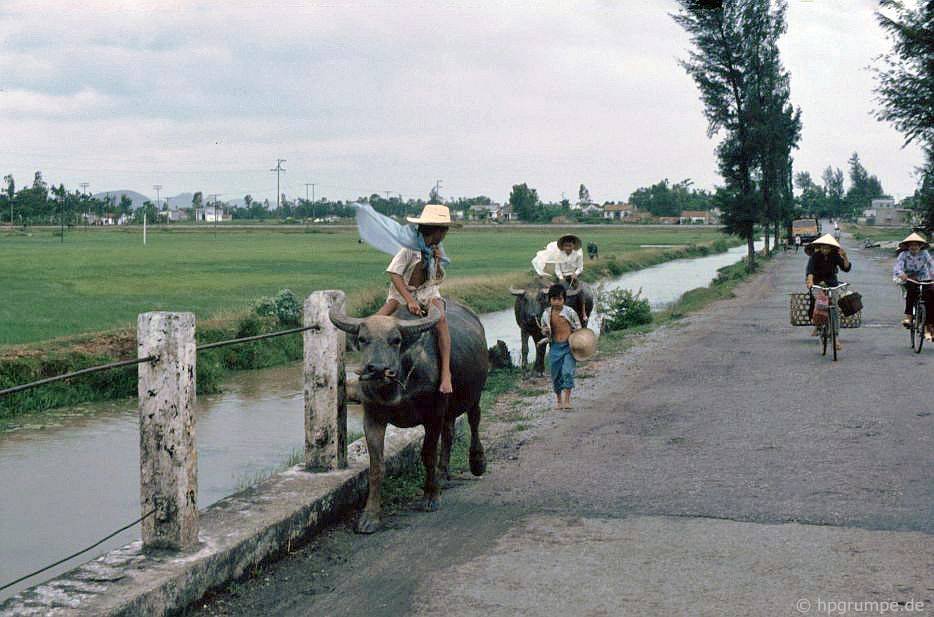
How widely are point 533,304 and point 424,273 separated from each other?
24.2ft

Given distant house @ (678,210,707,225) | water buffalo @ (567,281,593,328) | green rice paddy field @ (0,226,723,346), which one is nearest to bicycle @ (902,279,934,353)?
water buffalo @ (567,281,593,328)

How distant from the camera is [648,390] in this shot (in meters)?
12.4

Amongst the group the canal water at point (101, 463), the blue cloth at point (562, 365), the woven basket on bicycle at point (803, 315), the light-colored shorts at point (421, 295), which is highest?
the light-colored shorts at point (421, 295)

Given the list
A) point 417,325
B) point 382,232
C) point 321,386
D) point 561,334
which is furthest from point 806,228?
point 417,325

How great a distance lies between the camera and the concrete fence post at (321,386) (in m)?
7.07

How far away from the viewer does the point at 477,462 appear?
7836 mm

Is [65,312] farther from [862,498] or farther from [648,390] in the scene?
[862,498]

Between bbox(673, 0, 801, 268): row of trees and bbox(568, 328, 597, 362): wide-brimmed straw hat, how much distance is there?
32.9 metres

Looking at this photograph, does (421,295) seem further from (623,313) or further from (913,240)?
(623,313)

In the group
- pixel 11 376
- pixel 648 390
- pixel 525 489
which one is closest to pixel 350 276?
pixel 11 376

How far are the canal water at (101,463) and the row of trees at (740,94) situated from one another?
98.2 ft

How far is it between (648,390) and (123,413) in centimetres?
786

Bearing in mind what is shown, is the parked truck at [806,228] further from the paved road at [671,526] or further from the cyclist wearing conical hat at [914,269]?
the paved road at [671,526]

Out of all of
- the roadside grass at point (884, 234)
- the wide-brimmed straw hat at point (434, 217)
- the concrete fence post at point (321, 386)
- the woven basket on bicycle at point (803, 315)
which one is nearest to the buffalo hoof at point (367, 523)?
the concrete fence post at point (321, 386)
